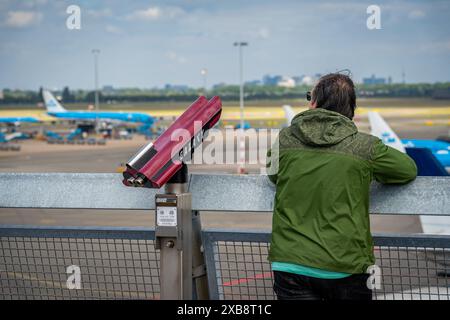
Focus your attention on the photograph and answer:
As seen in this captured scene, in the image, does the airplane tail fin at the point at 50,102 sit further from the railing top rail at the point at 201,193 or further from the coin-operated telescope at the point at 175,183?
→ the coin-operated telescope at the point at 175,183

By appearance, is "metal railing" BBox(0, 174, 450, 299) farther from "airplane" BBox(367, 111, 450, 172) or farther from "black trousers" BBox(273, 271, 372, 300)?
"airplane" BBox(367, 111, 450, 172)

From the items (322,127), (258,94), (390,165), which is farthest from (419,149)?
(258,94)

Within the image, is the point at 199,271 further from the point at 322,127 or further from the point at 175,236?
the point at 322,127

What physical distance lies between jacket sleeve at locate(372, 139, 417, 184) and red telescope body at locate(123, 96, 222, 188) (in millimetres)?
969

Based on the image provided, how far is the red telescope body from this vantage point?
4.07 meters

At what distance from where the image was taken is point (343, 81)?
417 cm

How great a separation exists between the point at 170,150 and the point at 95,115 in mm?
79678

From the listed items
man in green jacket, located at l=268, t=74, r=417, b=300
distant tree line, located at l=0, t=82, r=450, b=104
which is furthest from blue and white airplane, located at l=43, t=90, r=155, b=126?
man in green jacket, located at l=268, t=74, r=417, b=300

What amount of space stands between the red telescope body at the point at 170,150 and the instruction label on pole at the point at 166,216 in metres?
0.23

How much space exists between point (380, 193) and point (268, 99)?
162 meters

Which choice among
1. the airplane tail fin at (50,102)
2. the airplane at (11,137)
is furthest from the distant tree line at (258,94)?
the airplane at (11,137)

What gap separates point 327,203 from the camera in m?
3.98
